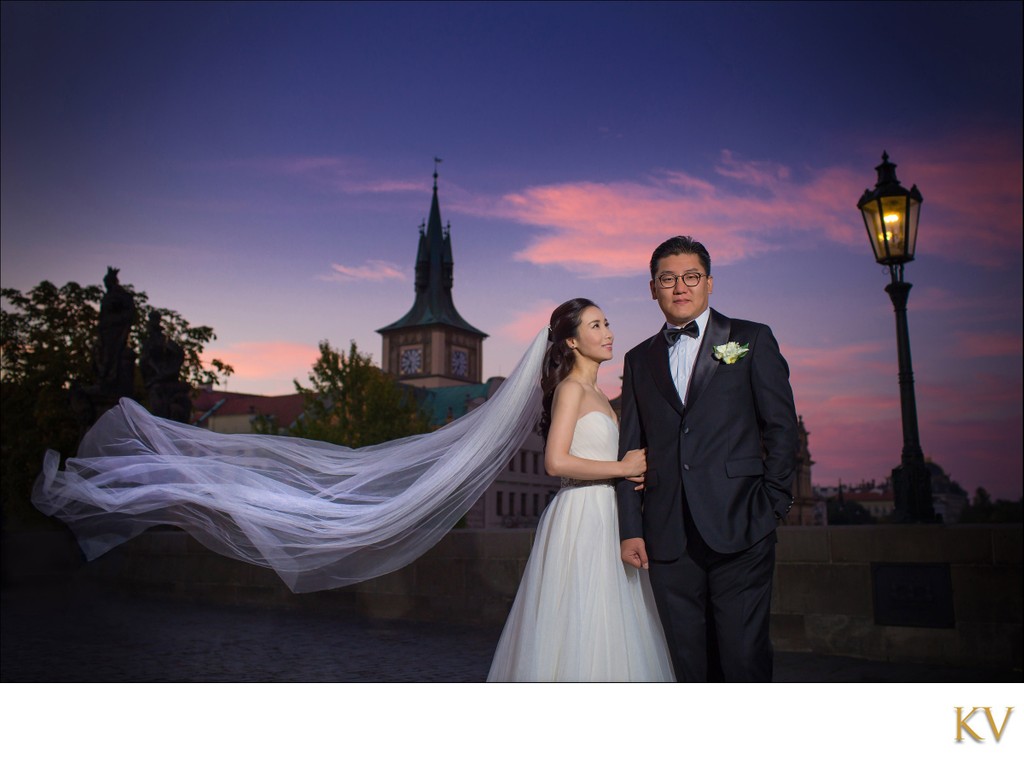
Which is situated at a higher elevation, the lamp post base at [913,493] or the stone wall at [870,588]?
the lamp post base at [913,493]

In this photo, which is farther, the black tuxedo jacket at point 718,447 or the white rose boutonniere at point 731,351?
the white rose boutonniere at point 731,351

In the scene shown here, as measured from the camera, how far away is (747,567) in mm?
3371

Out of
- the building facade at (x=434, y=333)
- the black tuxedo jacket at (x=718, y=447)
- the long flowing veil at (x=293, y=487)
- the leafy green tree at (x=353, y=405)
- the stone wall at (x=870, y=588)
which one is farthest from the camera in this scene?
the building facade at (x=434, y=333)

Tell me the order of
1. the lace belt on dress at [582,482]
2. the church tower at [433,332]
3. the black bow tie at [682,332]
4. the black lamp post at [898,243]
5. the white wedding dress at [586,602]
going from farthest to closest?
the church tower at [433,332] → the black lamp post at [898,243] → the lace belt on dress at [582,482] → the white wedding dress at [586,602] → the black bow tie at [682,332]

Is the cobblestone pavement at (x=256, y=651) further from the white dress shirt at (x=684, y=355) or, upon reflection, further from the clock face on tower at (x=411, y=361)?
the clock face on tower at (x=411, y=361)

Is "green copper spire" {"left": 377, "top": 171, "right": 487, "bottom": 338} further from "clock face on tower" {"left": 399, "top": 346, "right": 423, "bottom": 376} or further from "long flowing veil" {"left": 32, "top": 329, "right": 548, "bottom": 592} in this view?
"long flowing veil" {"left": 32, "top": 329, "right": 548, "bottom": 592}

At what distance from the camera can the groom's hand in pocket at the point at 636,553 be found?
364 centimetres

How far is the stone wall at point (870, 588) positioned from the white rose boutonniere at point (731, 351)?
3.72m

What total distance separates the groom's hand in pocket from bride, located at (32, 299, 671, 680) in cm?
30

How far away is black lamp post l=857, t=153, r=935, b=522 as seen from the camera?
22.7 ft

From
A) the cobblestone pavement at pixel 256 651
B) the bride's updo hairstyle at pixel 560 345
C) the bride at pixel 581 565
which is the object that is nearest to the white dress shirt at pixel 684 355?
the bride at pixel 581 565
